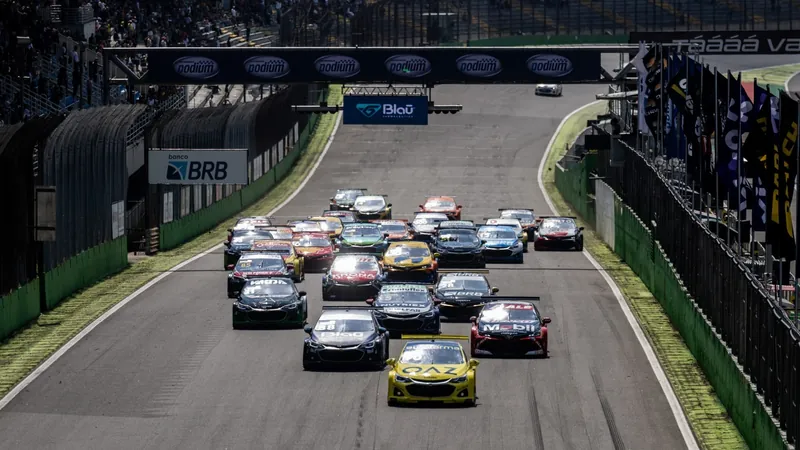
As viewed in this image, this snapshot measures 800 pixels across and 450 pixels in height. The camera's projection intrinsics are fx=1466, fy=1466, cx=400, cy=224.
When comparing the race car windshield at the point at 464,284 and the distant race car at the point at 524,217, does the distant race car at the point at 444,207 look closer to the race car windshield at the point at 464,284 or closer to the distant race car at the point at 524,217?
the distant race car at the point at 524,217

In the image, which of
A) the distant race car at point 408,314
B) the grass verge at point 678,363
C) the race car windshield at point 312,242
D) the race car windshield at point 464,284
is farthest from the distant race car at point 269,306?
the race car windshield at point 312,242

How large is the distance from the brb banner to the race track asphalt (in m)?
10.9

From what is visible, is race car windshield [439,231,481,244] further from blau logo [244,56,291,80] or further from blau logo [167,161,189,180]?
blau logo [167,161,189,180]

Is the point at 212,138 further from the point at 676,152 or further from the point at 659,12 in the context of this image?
the point at 659,12

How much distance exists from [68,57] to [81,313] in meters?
21.2

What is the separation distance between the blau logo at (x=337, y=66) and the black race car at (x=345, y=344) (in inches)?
877

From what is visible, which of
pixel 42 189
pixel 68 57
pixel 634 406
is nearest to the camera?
pixel 634 406

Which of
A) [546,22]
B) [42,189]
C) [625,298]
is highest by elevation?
[546,22]

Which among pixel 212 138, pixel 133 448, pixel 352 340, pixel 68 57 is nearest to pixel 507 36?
pixel 212 138

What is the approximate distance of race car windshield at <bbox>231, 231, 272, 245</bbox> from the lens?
46906mm

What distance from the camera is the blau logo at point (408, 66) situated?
50781 mm

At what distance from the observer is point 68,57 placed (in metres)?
55.6

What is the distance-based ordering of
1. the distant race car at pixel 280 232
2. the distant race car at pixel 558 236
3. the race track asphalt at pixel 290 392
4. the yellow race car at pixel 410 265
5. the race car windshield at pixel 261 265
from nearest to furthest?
1. the race track asphalt at pixel 290 392
2. the race car windshield at pixel 261 265
3. the yellow race car at pixel 410 265
4. the distant race car at pixel 280 232
5. the distant race car at pixel 558 236

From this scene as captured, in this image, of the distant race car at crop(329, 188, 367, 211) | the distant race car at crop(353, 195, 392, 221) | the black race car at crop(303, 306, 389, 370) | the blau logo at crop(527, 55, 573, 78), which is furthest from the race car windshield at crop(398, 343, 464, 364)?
the distant race car at crop(329, 188, 367, 211)
